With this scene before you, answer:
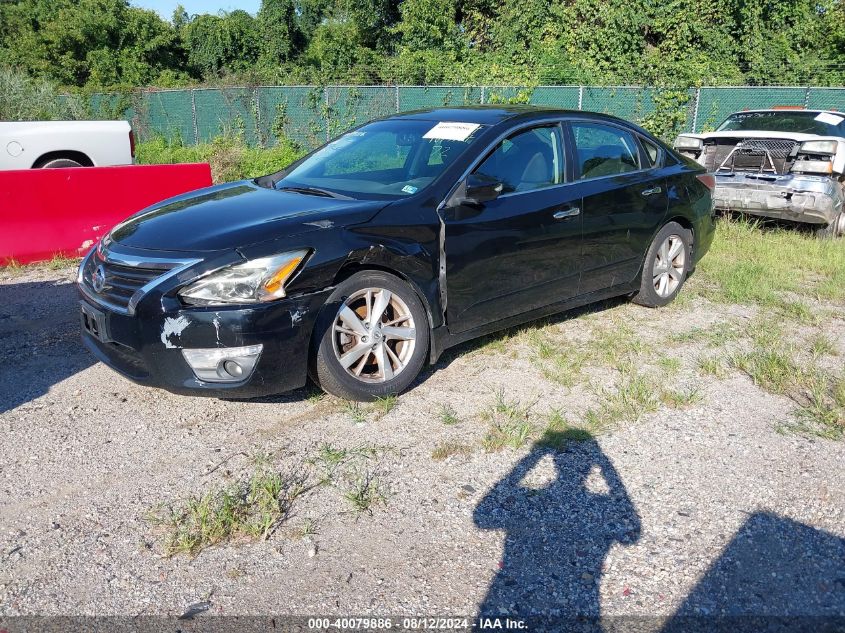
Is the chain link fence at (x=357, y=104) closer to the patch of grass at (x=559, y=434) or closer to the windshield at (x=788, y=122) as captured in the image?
the windshield at (x=788, y=122)

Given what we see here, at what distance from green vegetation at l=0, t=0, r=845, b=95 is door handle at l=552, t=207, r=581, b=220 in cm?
1224

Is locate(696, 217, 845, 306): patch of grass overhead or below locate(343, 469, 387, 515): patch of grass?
overhead

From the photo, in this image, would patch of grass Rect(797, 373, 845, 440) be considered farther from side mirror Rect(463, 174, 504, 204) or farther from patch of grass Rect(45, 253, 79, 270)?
patch of grass Rect(45, 253, 79, 270)

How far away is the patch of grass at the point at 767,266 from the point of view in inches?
266

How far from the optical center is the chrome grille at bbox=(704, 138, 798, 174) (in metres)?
8.88

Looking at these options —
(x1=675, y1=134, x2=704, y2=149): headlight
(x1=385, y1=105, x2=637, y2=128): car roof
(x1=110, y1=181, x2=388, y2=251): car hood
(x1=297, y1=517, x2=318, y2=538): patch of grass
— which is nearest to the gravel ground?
(x1=297, y1=517, x2=318, y2=538): patch of grass

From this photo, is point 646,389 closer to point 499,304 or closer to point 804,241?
point 499,304

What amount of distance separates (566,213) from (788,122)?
6179 mm

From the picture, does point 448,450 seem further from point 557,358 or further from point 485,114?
point 485,114

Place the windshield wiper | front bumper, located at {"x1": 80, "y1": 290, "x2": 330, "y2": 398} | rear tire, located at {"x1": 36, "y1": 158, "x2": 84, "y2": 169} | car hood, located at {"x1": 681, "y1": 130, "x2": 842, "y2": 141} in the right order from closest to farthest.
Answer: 1. front bumper, located at {"x1": 80, "y1": 290, "x2": 330, "y2": 398}
2. the windshield wiper
3. car hood, located at {"x1": 681, "y1": 130, "x2": 842, "y2": 141}
4. rear tire, located at {"x1": 36, "y1": 158, "x2": 84, "y2": 169}

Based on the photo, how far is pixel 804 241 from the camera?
866 cm

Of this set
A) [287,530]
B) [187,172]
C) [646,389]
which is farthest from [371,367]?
[187,172]

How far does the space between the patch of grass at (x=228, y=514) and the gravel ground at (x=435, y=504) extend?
5 cm

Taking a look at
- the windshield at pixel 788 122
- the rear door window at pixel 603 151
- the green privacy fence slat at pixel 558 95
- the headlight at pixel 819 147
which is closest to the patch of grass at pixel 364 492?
the rear door window at pixel 603 151
